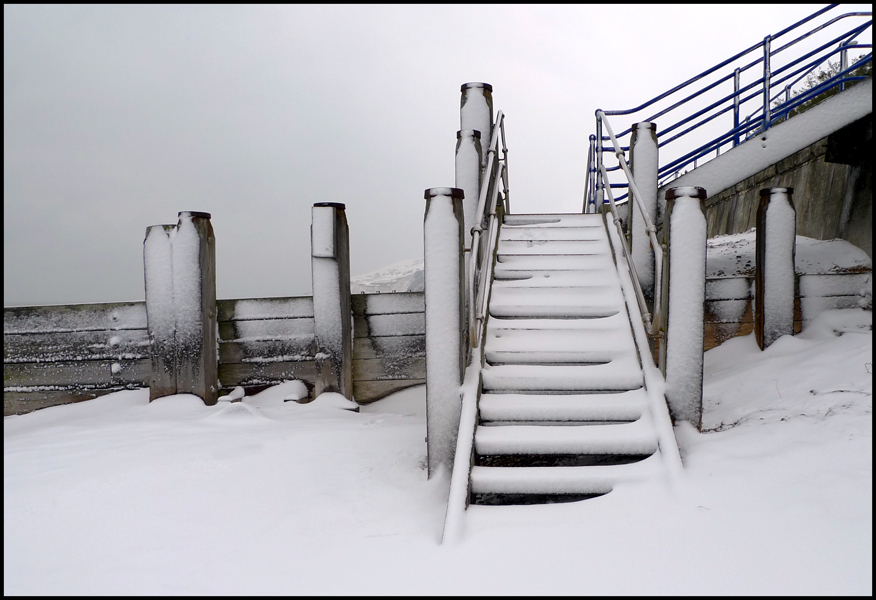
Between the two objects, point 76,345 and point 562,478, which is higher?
point 76,345

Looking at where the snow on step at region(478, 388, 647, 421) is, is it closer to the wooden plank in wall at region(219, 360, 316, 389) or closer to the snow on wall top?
the wooden plank in wall at region(219, 360, 316, 389)

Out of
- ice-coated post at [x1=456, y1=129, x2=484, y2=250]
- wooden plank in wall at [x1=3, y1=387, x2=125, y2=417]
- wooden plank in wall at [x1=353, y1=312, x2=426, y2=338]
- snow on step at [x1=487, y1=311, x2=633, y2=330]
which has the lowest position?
wooden plank in wall at [x1=3, y1=387, x2=125, y2=417]

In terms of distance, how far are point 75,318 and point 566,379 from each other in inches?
215

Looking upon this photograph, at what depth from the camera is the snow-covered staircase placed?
11.0 ft

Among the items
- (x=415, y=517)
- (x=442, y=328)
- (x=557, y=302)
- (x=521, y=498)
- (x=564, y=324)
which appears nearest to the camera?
(x=415, y=517)

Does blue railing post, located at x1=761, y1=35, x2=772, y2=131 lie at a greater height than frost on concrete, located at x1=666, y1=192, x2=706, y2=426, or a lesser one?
greater

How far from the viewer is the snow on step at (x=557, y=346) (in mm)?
4316

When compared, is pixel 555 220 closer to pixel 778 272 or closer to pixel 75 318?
pixel 778 272

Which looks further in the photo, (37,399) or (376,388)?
(37,399)

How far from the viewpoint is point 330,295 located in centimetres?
603

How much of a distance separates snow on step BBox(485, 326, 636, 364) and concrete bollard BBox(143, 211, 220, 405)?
10.3 ft

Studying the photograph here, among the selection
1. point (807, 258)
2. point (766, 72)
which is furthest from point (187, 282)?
point (807, 258)

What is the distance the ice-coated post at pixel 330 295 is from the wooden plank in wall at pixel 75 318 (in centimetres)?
200

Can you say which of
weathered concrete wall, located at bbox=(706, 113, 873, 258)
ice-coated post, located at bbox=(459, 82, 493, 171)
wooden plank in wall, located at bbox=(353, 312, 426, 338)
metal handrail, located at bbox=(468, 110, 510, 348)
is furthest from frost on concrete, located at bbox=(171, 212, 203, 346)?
weathered concrete wall, located at bbox=(706, 113, 873, 258)
